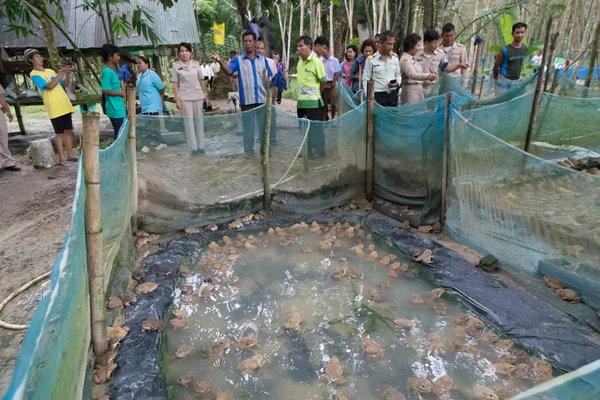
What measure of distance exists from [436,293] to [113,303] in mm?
2353

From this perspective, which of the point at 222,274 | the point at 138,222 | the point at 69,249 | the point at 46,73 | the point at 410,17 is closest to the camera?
the point at 69,249

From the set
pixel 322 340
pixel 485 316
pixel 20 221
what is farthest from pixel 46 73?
pixel 485 316

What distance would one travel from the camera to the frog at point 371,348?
2.40 m

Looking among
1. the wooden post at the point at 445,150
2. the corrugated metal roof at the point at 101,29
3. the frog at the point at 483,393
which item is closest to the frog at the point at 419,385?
the frog at the point at 483,393

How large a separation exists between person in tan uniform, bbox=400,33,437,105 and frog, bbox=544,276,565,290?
2870 mm

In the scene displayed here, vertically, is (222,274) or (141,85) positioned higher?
(141,85)

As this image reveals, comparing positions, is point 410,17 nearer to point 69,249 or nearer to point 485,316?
point 485,316

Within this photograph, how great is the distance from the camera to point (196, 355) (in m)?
2.45

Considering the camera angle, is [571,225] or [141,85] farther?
[141,85]

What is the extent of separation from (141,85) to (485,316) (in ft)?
18.6

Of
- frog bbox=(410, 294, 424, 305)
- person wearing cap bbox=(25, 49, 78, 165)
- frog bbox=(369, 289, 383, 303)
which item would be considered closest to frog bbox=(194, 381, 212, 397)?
frog bbox=(369, 289, 383, 303)

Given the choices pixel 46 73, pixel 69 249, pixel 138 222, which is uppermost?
pixel 46 73

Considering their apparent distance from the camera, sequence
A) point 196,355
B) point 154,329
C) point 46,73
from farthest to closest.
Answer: point 46,73, point 154,329, point 196,355

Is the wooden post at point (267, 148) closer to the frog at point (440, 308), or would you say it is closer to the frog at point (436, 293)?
the frog at point (436, 293)
